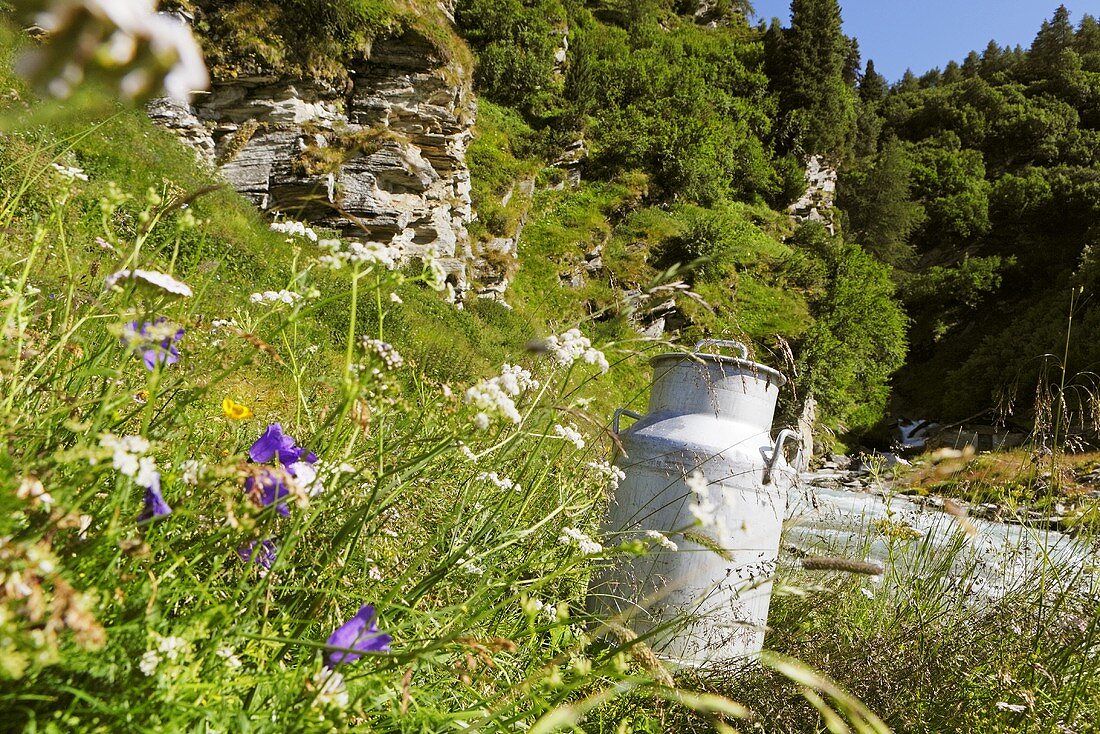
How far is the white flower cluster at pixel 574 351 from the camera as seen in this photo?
145 cm

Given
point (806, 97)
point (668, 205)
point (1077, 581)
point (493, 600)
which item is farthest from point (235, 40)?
point (806, 97)

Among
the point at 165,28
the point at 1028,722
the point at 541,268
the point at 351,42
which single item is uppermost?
the point at 351,42

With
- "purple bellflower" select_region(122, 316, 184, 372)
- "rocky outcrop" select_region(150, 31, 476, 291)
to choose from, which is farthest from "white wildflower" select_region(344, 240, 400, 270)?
"rocky outcrop" select_region(150, 31, 476, 291)

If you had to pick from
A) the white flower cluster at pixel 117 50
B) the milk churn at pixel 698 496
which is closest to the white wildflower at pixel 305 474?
the white flower cluster at pixel 117 50

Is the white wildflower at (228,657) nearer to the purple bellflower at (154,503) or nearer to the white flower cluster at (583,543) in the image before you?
the purple bellflower at (154,503)

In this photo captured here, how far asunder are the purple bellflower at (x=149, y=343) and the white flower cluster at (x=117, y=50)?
51cm

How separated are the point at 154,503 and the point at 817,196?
89.8 ft

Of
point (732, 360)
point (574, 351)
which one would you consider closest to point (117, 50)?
point (574, 351)

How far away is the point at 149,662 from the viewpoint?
31.4 inches

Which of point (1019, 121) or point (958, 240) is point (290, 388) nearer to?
point (958, 240)

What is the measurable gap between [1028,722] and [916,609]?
0.69m

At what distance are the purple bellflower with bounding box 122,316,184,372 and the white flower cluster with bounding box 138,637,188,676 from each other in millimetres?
341

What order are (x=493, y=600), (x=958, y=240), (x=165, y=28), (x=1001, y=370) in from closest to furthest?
(x=165, y=28) < (x=493, y=600) < (x=1001, y=370) < (x=958, y=240)

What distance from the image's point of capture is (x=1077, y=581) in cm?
216
